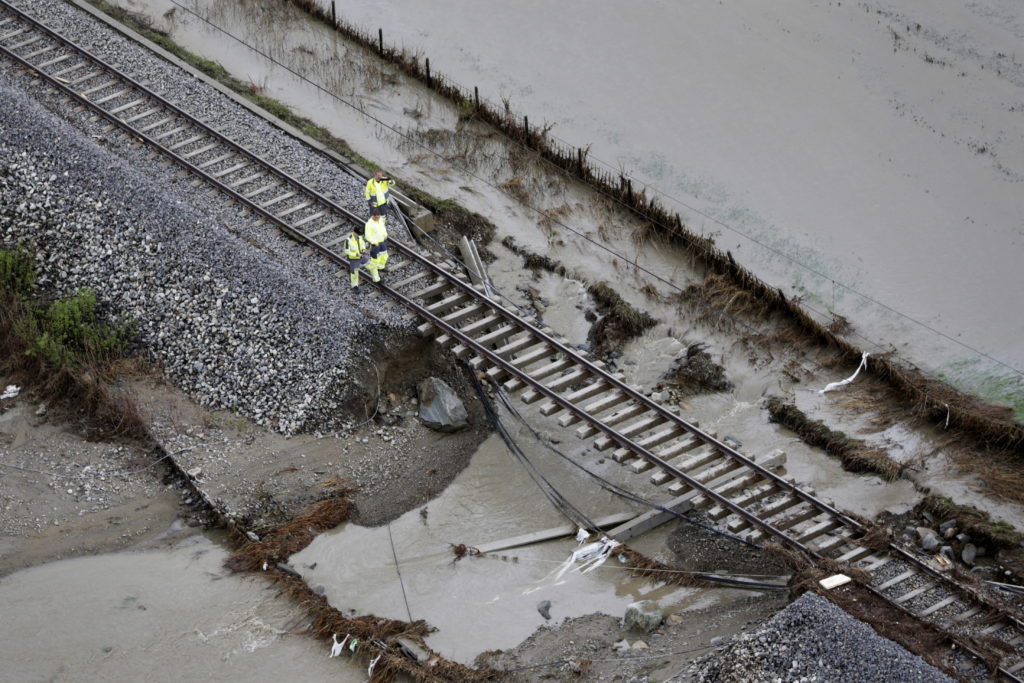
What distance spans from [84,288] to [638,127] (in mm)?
11036

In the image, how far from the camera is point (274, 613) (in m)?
13.6

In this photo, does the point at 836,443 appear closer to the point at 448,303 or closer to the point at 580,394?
the point at 580,394

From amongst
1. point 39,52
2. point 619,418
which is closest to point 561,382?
point 619,418

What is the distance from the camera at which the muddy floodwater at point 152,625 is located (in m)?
12.9

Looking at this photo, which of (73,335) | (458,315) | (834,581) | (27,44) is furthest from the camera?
(27,44)

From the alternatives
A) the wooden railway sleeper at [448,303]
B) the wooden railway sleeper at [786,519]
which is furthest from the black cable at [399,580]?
the wooden railway sleeper at [786,519]

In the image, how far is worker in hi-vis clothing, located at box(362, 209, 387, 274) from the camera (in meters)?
16.1

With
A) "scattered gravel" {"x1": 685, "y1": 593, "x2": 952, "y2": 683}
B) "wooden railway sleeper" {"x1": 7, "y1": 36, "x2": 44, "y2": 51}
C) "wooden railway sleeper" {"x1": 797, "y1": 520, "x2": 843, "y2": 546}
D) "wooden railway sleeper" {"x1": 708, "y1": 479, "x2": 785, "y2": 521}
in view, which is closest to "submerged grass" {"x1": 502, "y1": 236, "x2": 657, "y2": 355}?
"wooden railway sleeper" {"x1": 708, "y1": 479, "x2": 785, "y2": 521}

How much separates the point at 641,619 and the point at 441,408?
429cm

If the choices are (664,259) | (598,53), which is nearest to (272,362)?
(664,259)

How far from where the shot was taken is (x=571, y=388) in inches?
639

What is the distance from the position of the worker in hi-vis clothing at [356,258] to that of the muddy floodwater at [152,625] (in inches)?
182

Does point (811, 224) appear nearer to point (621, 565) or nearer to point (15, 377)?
point (621, 565)

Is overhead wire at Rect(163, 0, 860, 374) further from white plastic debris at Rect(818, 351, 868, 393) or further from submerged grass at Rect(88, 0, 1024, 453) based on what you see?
white plastic debris at Rect(818, 351, 868, 393)
